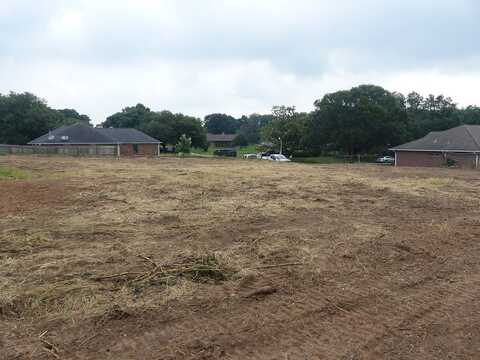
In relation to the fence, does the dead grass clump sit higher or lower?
lower

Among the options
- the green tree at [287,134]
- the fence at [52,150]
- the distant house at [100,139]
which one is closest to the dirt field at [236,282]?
the fence at [52,150]

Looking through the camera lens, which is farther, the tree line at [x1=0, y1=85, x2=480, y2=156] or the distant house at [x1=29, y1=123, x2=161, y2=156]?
the tree line at [x1=0, y1=85, x2=480, y2=156]

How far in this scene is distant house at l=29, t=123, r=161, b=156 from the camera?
41625 millimetres

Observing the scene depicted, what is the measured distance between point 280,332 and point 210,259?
2.06 metres

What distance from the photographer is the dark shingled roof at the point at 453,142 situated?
1319 inches

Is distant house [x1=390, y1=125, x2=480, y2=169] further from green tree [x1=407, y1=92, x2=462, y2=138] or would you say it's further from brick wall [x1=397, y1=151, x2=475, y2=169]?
green tree [x1=407, y1=92, x2=462, y2=138]

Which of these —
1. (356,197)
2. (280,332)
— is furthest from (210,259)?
(356,197)

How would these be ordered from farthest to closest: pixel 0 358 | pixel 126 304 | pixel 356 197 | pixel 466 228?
pixel 356 197 < pixel 466 228 < pixel 126 304 < pixel 0 358

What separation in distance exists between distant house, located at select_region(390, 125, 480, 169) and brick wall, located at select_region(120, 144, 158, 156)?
2514 cm

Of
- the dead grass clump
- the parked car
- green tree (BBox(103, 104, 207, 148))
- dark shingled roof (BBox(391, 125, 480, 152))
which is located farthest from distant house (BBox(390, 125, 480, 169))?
the dead grass clump

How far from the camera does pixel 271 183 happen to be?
1547cm

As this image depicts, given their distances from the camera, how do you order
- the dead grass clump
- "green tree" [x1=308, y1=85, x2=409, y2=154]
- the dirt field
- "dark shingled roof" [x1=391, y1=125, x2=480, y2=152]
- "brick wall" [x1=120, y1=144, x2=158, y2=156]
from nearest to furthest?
the dirt field → the dead grass clump → "dark shingled roof" [x1=391, y1=125, x2=480, y2=152] → "brick wall" [x1=120, y1=144, x2=158, y2=156] → "green tree" [x1=308, y1=85, x2=409, y2=154]

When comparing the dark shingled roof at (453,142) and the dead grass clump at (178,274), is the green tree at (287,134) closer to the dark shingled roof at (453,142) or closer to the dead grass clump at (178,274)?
the dark shingled roof at (453,142)

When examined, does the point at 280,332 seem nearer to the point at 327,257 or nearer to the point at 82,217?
the point at 327,257
